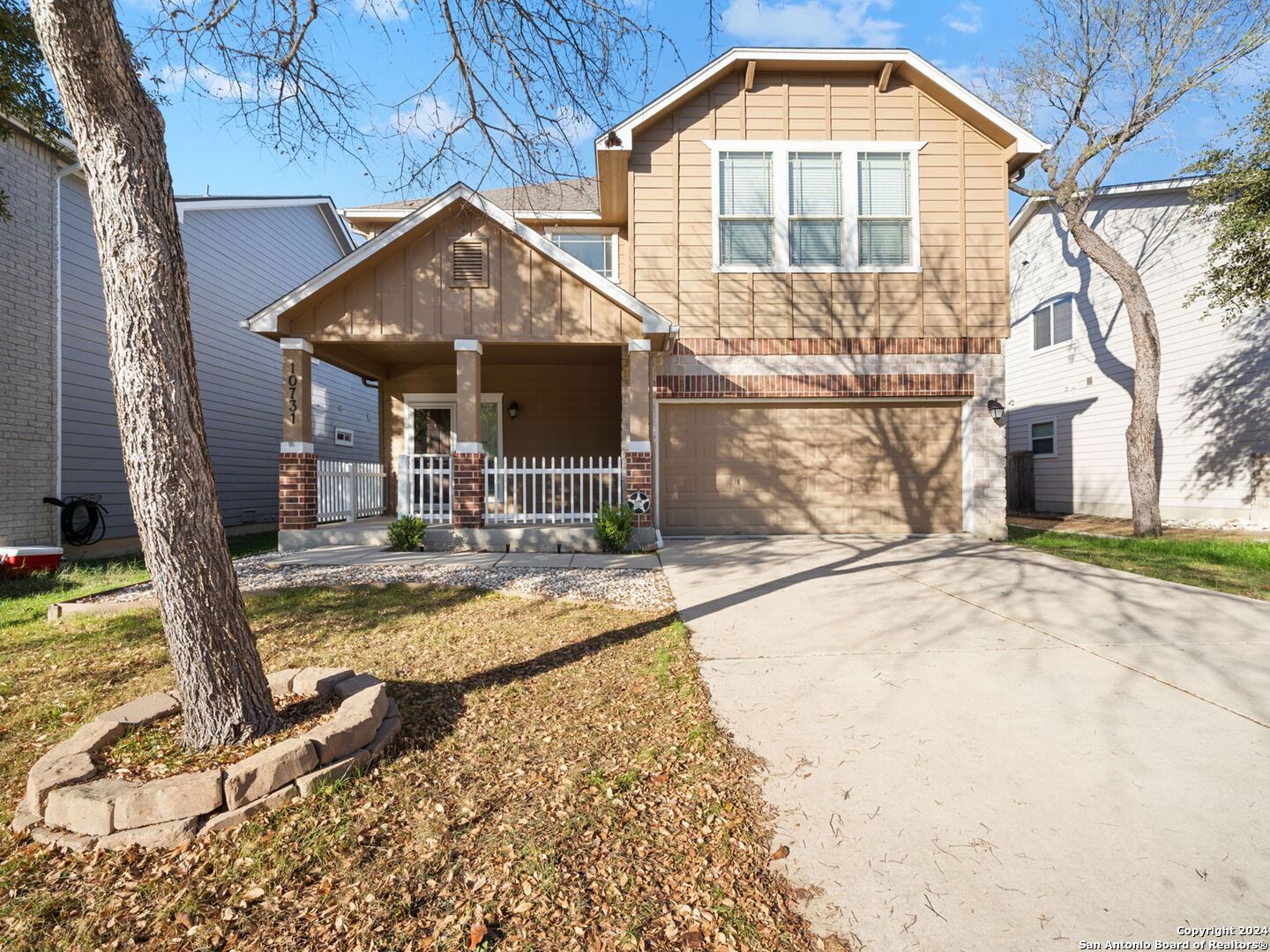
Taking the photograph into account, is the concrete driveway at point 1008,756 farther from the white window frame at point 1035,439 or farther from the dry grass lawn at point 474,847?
the white window frame at point 1035,439

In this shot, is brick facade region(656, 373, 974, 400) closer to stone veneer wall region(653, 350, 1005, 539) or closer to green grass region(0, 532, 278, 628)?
stone veneer wall region(653, 350, 1005, 539)

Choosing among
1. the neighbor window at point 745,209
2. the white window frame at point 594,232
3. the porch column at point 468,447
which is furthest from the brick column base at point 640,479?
the white window frame at point 594,232

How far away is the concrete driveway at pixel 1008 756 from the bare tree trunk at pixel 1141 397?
622cm

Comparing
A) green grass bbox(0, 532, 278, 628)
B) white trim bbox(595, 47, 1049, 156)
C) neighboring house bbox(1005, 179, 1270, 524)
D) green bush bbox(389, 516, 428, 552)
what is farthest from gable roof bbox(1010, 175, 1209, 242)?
green grass bbox(0, 532, 278, 628)

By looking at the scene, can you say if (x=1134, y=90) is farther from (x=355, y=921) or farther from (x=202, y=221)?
(x=202, y=221)

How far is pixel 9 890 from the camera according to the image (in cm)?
187

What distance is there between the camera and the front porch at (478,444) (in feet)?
26.7

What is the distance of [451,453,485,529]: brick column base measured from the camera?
319 inches

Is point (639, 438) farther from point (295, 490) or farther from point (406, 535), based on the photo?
point (295, 490)

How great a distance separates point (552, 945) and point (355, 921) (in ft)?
1.98

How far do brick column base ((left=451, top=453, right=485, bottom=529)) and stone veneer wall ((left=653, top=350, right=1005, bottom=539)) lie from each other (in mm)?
3042

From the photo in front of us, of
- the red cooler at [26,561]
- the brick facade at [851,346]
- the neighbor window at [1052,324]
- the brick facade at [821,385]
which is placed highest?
the neighbor window at [1052,324]

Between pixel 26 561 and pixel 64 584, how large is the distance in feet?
2.71

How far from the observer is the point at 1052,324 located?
1477 cm
